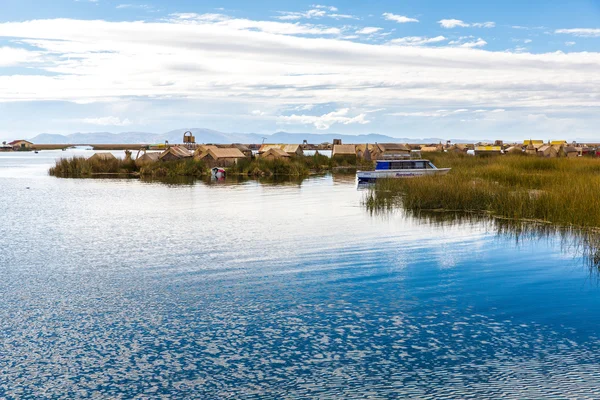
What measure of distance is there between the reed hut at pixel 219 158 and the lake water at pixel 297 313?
40.4 meters

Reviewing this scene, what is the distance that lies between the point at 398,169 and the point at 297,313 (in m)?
33.7

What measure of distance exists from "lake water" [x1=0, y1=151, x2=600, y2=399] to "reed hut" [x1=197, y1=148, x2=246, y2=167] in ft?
132

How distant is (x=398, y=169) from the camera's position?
4422cm

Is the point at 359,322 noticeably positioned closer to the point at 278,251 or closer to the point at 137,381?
the point at 137,381

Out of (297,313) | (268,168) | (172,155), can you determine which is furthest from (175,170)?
(297,313)

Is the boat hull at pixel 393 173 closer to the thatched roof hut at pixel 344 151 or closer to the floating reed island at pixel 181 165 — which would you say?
the floating reed island at pixel 181 165

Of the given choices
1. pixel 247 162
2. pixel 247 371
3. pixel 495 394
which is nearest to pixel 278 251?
pixel 247 371

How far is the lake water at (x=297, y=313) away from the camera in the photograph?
838 centimetres

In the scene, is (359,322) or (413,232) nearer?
(359,322)

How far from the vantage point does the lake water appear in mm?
8383

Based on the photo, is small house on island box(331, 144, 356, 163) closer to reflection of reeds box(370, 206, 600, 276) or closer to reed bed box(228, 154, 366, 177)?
reed bed box(228, 154, 366, 177)

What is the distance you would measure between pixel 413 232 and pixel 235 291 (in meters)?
9.38

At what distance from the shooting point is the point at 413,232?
20922 mm

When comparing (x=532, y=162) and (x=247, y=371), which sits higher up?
(x=532, y=162)
